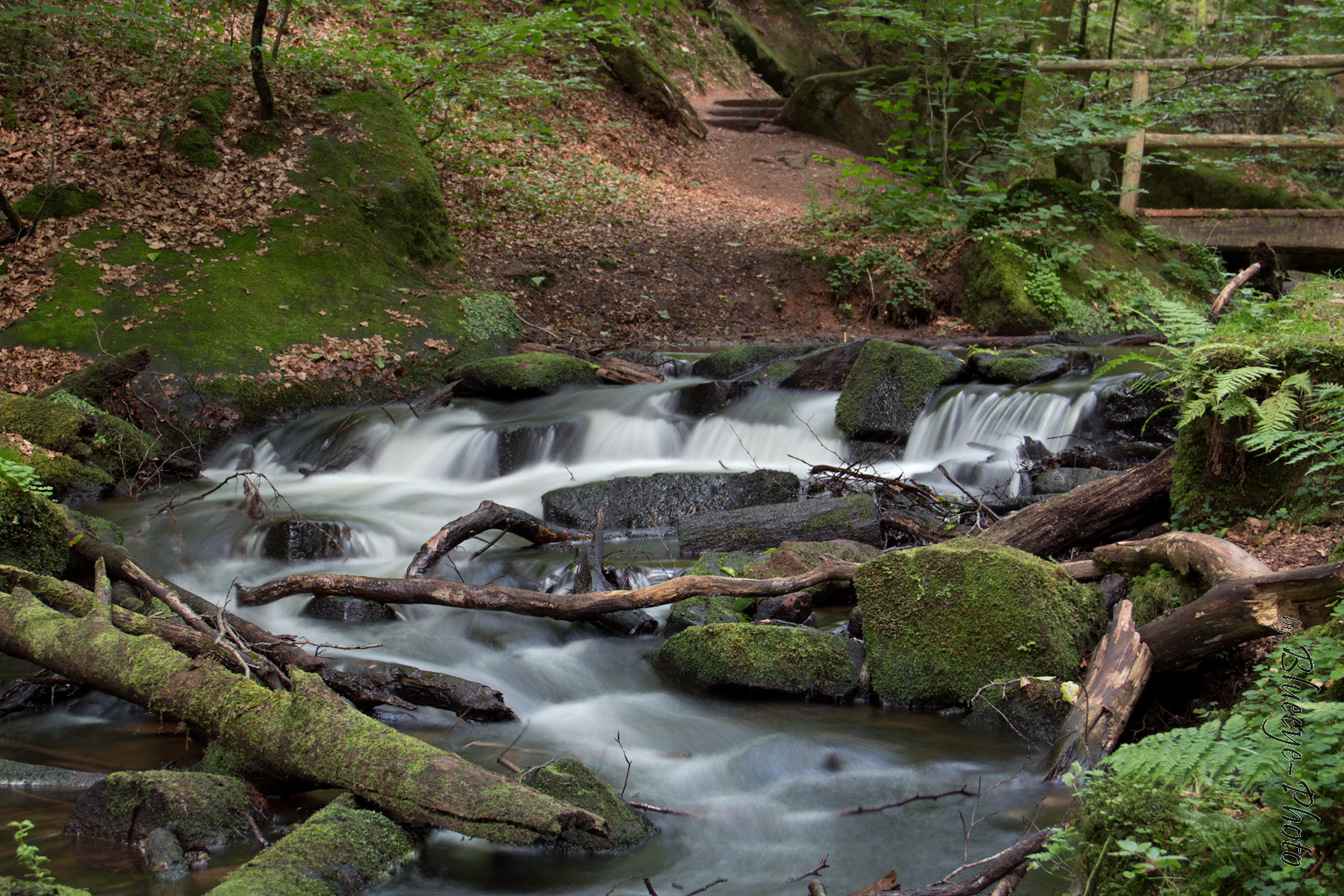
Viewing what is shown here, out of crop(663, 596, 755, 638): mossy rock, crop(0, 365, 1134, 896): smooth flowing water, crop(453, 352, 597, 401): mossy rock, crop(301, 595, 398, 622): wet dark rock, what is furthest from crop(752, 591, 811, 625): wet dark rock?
crop(453, 352, 597, 401): mossy rock

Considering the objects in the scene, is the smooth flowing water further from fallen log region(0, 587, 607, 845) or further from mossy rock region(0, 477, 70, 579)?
mossy rock region(0, 477, 70, 579)

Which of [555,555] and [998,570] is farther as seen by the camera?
[555,555]

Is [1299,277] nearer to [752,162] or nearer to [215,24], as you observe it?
[752,162]

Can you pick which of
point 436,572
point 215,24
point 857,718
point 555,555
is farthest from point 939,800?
point 215,24

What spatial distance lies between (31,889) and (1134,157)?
1450 centimetres

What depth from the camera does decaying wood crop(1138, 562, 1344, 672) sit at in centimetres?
275

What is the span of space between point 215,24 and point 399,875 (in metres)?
12.9

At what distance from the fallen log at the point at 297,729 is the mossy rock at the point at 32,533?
0.92 metres

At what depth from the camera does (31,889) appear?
207 centimetres

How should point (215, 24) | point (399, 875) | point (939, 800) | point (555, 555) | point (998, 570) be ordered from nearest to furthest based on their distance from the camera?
point (399, 875)
point (939, 800)
point (998, 570)
point (555, 555)
point (215, 24)

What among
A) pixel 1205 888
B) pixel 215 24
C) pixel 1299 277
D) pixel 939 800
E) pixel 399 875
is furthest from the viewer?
pixel 1299 277

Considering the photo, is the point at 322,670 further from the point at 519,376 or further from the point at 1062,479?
the point at 519,376

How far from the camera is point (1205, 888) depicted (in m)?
1.90

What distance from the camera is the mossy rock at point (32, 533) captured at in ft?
15.5
